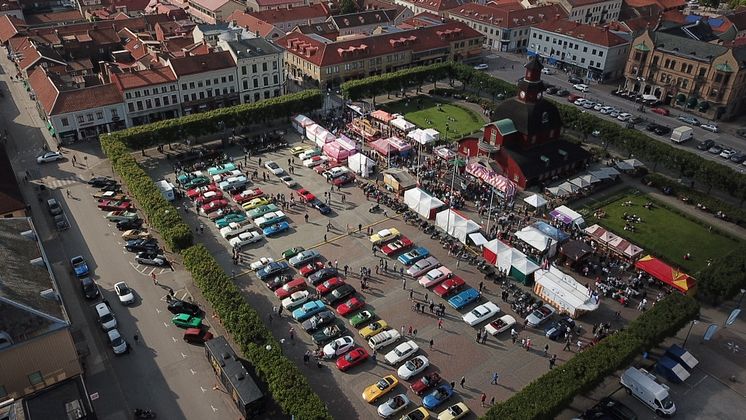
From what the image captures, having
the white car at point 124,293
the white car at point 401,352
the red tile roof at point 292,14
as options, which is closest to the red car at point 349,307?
the white car at point 401,352

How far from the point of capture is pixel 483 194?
78.6 m

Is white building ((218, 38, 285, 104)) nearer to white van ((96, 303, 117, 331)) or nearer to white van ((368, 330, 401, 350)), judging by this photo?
white van ((96, 303, 117, 331))

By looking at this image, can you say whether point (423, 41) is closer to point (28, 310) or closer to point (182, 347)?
point (182, 347)

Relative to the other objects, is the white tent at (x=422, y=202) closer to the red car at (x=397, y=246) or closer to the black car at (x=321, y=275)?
the red car at (x=397, y=246)

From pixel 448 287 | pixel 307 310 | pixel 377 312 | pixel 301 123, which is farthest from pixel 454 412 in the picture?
pixel 301 123

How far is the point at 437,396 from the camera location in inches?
1863

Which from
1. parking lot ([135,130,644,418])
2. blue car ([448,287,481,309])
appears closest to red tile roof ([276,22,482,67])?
parking lot ([135,130,644,418])

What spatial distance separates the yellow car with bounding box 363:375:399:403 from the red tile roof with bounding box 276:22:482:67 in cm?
7698

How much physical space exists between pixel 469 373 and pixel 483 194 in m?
33.9

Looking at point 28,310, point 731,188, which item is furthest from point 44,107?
point 731,188

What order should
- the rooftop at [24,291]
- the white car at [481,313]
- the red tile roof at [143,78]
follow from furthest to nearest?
the red tile roof at [143,78], the white car at [481,313], the rooftop at [24,291]

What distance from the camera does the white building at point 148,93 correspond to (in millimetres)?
92938

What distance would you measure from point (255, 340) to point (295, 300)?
30.6 ft

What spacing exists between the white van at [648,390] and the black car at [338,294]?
93.2ft
